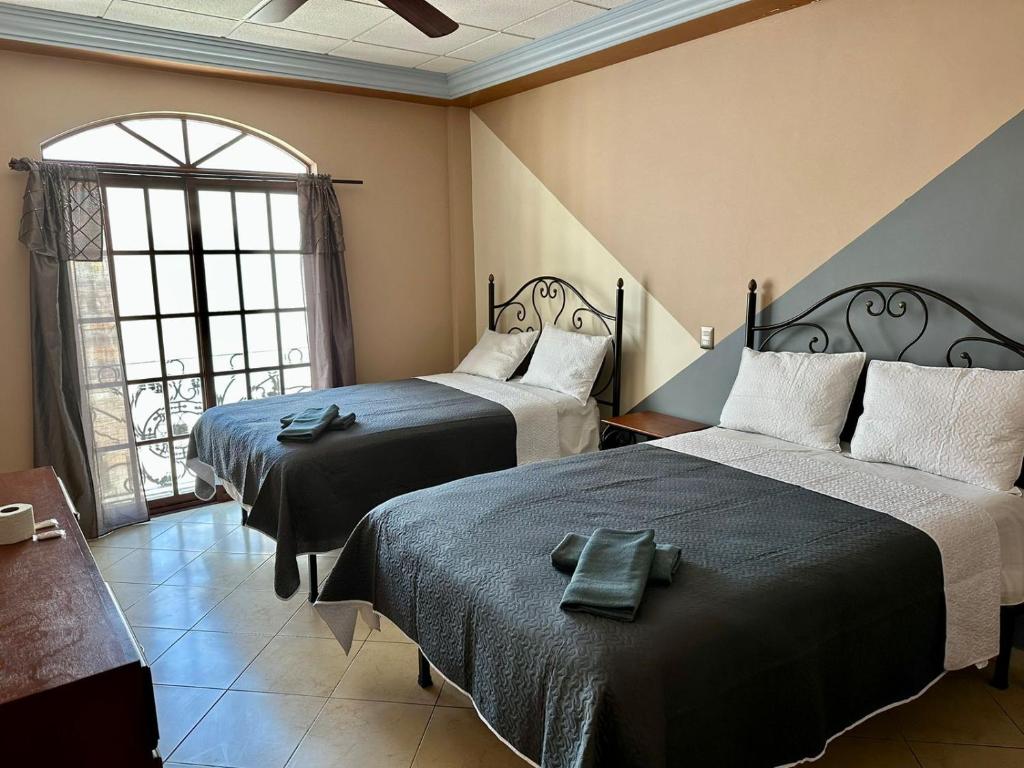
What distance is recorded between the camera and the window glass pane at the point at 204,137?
4.10 m

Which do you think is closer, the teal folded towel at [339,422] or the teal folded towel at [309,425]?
the teal folded towel at [309,425]

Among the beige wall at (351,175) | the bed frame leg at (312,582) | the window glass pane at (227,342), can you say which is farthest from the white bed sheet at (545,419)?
the window glass pane at (227,342)

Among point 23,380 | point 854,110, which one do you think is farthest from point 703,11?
point 23,380

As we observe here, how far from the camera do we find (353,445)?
312cm

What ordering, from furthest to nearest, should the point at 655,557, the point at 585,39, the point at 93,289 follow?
the point at 93,289 < the point at 585,39 < the point at 655,557

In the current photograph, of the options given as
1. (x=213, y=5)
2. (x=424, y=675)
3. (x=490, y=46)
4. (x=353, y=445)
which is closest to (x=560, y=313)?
(x=490, y=46)

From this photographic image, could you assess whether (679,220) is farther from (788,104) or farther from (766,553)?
(766,553)

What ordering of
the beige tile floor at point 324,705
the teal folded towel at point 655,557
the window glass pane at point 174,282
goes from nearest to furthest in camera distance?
the teal folded towel at point 655,557, the beige tile floor at point 324,705, the window glass pane at point 174,282

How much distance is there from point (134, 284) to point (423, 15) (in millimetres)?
2317

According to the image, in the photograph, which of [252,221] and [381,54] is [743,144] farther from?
[252,221]

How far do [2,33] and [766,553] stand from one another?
385cm

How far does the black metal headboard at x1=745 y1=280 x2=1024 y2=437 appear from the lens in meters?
2.56

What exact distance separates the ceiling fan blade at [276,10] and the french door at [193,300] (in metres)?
1.48

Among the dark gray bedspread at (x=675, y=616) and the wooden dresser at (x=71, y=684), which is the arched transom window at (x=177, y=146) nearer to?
the dark gray bedspread at (x=675, y=616)
